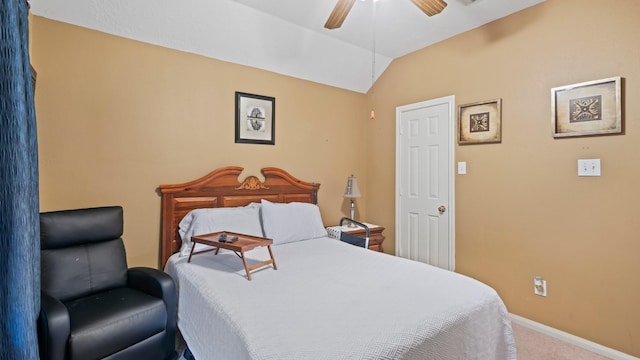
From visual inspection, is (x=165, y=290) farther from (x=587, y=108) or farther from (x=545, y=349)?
(x=587, y=108)

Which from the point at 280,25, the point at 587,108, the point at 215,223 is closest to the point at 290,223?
the point at 215,223

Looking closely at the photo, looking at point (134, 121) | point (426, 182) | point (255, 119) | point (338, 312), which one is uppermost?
point (255, 119)

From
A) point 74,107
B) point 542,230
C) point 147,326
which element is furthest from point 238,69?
point 542,230

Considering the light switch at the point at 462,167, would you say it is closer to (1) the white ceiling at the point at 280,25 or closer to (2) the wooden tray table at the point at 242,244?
(1) the white ceiling at the point at 280,25

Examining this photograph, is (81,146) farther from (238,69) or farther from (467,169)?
(467,169)

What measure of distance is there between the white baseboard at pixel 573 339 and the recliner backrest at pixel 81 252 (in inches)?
130

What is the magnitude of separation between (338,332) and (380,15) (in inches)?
109

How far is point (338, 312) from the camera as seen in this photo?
1481 mm

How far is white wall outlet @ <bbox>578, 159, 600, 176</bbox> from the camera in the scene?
231 cm

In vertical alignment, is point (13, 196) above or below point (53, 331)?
above

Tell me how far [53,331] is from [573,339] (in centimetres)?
347

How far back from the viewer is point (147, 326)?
1.84 m

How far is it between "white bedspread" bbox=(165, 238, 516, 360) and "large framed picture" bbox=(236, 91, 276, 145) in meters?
1.44

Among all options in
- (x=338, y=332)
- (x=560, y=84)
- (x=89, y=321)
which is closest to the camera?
(x=338, y=332)
